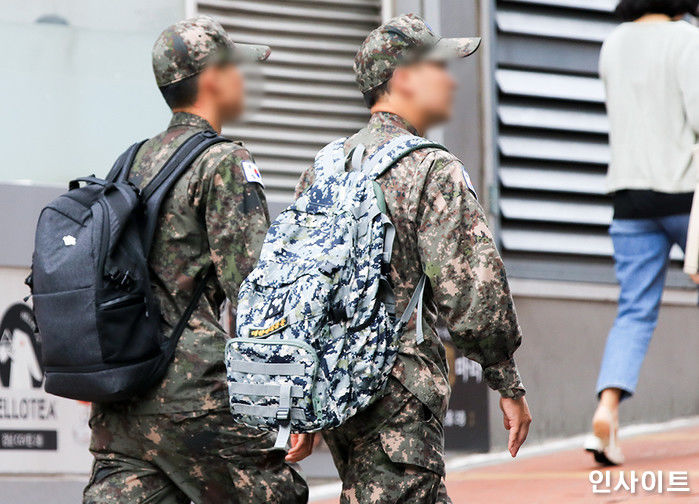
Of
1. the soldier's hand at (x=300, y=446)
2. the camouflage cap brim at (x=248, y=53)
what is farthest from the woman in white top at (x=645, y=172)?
the camouflage cap brim at (x=248, y=53)

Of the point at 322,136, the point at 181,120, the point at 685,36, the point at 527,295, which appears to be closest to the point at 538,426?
the point at 527,295

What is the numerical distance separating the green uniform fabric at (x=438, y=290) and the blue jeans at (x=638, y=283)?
247 cm

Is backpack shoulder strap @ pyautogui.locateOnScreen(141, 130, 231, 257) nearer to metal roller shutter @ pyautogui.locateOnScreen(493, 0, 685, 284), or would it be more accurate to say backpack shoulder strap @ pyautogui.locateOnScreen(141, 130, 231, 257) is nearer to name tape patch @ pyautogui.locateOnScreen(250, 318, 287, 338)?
name tape patch @ pyautogui.locateOnScreen(250, 318, 287, 338)

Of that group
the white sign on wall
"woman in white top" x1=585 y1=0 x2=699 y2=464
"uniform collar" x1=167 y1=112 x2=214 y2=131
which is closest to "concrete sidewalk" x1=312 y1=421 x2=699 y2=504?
"woman in white top" x1=585 y1=0 x2=699 y2=464

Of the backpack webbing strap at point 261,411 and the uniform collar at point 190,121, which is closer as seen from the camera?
the backpack webbing strap at point 261,411

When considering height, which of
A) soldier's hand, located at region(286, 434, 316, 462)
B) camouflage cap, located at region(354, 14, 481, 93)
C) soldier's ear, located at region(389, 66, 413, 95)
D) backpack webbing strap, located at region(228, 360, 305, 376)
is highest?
camouflage cap, located at region(354, 14, 481, 93)

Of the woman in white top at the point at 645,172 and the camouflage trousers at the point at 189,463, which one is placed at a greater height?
the woman in white top at the point at 645,172

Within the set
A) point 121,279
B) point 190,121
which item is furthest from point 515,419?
point 190,121

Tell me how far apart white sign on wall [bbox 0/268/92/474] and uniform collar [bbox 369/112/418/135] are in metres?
3.26

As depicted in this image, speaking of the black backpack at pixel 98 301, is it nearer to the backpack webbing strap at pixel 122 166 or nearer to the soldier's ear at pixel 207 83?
the backpack webbing strap at pixel 122 166

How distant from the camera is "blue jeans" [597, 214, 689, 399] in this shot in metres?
6.03

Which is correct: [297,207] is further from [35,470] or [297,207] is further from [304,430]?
[35,470]

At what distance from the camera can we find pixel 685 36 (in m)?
6.08

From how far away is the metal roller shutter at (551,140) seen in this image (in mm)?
8250
